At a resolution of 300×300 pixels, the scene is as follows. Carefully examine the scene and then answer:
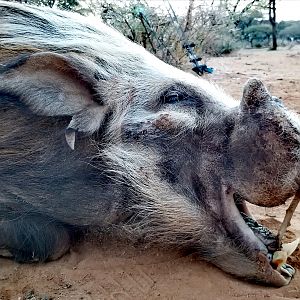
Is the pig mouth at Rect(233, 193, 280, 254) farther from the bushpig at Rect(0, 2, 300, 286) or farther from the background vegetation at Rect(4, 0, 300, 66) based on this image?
the background vegetation at Rect(4, 0, 300, 66)

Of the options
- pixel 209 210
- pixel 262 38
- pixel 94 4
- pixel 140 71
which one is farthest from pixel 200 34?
pixel 262 38

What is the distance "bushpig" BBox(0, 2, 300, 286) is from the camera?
213 cm

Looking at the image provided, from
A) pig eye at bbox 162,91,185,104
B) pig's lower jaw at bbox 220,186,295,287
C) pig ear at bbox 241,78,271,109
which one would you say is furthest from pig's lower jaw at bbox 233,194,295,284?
pig eye at bbox 162,91,185,104

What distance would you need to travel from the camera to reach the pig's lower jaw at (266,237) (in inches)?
86.2

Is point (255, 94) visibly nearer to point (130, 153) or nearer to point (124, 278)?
point (130, 153)

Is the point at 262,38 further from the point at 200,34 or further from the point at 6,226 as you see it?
the point at 6,226

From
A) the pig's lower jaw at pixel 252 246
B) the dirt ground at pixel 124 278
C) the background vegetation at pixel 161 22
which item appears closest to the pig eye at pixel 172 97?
the pig's lower jaw at pixel 252 246

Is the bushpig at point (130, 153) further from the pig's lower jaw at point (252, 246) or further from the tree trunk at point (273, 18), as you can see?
the tree trunk at point (273, 18)

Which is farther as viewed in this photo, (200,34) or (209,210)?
(200,34)

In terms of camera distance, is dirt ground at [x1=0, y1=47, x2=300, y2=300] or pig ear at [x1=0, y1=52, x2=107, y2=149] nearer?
dirt ground at [x1=0, y1=47, x2=300, y2=300]

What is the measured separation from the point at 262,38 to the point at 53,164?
2372cm

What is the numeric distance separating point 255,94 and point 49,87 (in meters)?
0.95

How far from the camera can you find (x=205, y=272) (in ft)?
7.61

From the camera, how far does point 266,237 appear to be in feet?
7.29
